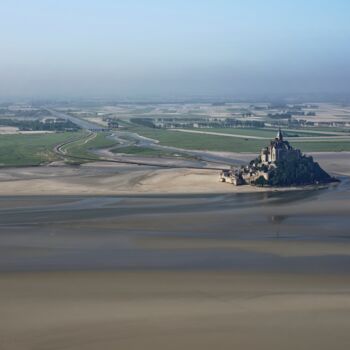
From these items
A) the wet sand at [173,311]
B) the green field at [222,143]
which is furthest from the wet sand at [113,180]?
the wet sand at [173,311]

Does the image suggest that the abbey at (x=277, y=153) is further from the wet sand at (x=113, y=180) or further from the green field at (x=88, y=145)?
the green field at (x=88, y=145)

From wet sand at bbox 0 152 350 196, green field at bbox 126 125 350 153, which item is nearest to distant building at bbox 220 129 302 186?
wet sand at bbox 0 152 350 196

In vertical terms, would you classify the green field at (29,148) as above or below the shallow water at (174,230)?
above

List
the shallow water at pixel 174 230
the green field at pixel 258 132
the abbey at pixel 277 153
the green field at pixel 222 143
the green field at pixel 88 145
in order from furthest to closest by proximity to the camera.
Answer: the green field at pixel 258 132 < the green field at pixel 222 143 < the green field at pixel 88 145 < the abbey at pixel 277 153 < the shallow water at pixel 174 230

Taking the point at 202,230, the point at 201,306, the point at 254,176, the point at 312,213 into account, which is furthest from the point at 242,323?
the point at 254,176

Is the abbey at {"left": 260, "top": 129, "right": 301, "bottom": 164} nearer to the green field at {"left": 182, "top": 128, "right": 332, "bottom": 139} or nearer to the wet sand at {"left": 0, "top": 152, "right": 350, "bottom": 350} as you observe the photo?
the wet sand at {"left": 0, "top": 152, "right": 350, "bottom": 350}

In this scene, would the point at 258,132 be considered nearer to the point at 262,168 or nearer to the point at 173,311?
the point at 262,168
